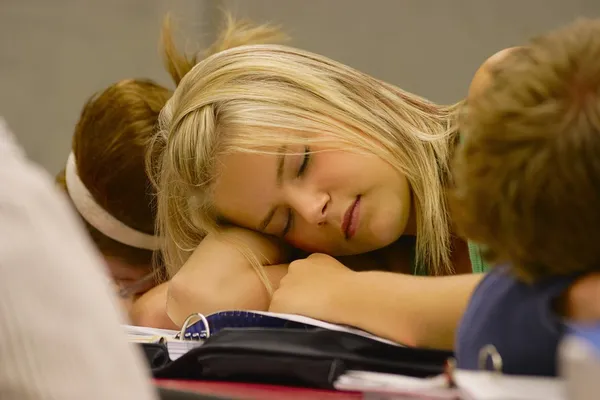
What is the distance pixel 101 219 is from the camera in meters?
1.44

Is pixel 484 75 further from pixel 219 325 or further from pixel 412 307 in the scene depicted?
pixel 219 325

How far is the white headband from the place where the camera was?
1.44m

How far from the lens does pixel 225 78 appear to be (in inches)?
45.8

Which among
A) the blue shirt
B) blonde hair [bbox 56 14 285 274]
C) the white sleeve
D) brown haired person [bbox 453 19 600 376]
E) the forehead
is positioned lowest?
blonde hair [bbox 56 14 285 274]

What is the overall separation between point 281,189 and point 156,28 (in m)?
1.31

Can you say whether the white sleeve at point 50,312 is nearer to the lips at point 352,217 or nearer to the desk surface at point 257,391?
the desk surface at point 257,391

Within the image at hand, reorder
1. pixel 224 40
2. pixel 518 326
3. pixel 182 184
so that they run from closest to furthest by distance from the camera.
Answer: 1. pixel 518 326
2. pixel 182 184
3. pixel 224 40

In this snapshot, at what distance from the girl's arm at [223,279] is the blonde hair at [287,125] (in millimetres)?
49

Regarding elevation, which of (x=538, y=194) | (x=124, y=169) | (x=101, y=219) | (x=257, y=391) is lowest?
(x=101, y=219)

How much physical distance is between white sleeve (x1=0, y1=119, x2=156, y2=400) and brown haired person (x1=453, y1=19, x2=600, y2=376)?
247mm

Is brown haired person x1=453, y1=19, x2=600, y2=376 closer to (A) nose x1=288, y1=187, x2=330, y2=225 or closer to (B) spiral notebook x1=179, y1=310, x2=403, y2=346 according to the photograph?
(B) spiral notebook x1=179, y1=310, x2=403, y2=346

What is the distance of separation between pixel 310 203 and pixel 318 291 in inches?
6.1

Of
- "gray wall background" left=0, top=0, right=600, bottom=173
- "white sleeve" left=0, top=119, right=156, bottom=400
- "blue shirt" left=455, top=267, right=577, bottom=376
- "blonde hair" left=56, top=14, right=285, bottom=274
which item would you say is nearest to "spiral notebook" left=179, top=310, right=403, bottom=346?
"blue shirt" left=455, top=267, right=577, bottom=376

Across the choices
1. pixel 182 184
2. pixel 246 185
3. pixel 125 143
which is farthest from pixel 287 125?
pixel 125 143
